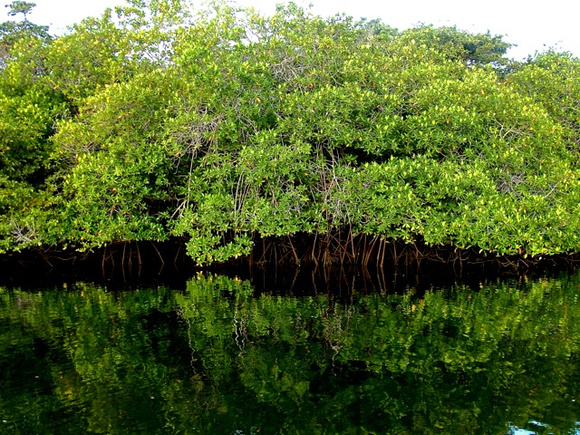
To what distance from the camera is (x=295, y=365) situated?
25.7 feet

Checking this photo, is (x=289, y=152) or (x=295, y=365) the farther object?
(x=289, y=152)

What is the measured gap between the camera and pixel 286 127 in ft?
47.0

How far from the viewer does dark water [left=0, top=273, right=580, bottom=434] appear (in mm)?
6074

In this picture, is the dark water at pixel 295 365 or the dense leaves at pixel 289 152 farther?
the dense leaves at pixel 289 152

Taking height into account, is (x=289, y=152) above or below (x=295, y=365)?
above

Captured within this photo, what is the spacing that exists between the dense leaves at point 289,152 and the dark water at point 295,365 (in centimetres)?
260

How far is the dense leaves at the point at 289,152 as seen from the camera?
1396cm

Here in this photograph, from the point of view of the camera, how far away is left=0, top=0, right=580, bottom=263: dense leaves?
13961mm

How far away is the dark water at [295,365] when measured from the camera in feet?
19.9

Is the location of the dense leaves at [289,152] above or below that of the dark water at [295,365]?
above

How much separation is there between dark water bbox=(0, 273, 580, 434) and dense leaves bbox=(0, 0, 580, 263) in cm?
260

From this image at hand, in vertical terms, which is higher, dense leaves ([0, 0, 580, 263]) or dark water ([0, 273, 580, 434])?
dense leaves ([0, 0, 580, 263])

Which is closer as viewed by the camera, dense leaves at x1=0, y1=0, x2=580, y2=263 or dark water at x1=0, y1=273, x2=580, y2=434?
dark water at x1=0, y1=273, x2=580, y2=434

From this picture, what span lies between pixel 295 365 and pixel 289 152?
6.94m
